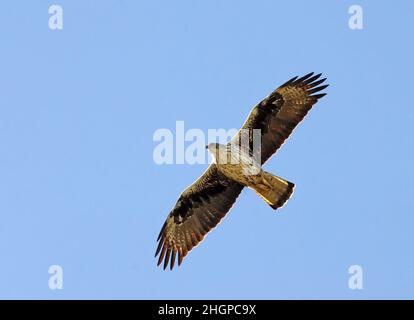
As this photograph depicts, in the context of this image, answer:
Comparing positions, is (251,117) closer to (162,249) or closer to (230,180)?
(230,180)

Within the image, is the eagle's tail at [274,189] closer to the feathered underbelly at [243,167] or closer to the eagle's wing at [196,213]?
the feathered underbelly at [243,167]

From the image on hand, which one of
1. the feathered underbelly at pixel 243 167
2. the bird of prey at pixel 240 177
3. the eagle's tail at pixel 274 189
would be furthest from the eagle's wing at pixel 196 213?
the eagle's tail at pixel 274 189

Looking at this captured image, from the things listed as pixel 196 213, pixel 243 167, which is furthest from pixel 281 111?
pixel 196 213

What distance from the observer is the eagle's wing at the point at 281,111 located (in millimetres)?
17469

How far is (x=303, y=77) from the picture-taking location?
17750 millimetres

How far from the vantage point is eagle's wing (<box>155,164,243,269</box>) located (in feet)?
59.4

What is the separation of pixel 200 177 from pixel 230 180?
1.85ft

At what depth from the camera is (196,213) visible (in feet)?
60.0

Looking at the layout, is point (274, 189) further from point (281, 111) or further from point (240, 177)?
point (281, 111)

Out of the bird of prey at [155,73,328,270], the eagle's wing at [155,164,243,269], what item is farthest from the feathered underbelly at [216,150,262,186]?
the eagle's wing at [155,164,243,269]
